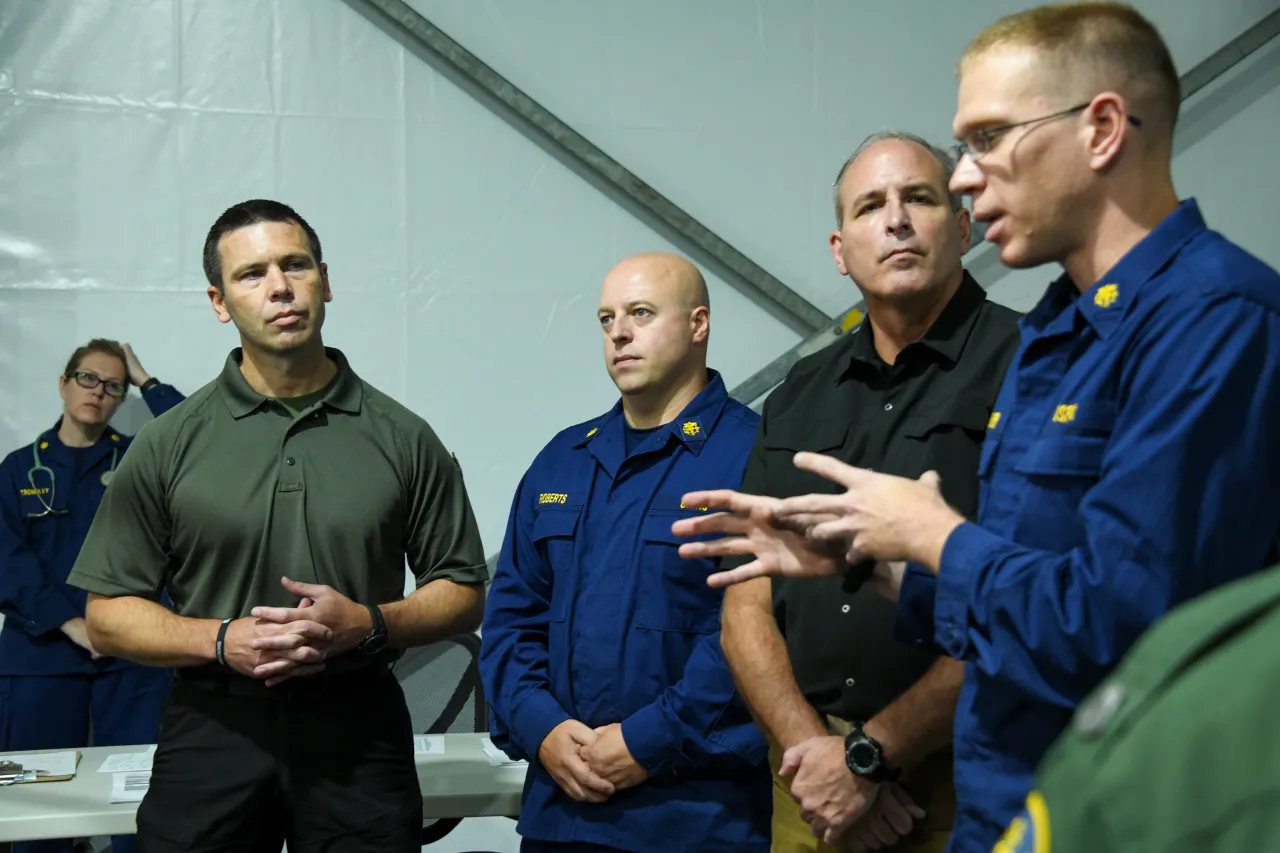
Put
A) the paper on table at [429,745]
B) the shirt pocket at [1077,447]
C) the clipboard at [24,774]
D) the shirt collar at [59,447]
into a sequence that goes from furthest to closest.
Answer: the shirt collar at [59,447] → the paper on table at [429,745] → the clipboard at [24,774] → the shirt pocket at [1077,447]

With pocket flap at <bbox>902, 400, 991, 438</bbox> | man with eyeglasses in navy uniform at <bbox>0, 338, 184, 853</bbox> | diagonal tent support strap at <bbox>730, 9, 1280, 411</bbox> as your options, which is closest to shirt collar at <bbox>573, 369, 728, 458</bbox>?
pocket flap at <bbox>902, 400, 991, 438</bbox>

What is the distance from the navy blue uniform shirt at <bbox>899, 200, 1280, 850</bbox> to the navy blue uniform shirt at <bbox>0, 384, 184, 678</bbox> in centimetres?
321

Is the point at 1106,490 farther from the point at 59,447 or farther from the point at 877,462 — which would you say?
the point at 59,447

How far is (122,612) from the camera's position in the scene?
2070 millimetres

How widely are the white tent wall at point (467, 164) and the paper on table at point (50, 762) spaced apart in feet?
4.53

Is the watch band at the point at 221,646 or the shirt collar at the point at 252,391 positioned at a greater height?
the shirt collar at the point at 252,391

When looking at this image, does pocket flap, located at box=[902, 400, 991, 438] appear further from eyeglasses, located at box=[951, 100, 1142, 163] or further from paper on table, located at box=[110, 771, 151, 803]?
paper on table, located at box=[110, 771, 151, 803]

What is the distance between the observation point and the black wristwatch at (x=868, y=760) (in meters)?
1.59

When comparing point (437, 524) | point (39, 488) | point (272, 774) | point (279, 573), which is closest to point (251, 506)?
point (279, 573)

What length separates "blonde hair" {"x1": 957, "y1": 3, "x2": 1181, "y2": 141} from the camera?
1.19 meters

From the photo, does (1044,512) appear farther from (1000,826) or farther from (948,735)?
(948,735)

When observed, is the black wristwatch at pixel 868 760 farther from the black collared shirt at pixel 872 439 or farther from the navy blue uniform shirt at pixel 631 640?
the navy blue uniform shirt at pixel 631 640

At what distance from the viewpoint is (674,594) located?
6.87 ft

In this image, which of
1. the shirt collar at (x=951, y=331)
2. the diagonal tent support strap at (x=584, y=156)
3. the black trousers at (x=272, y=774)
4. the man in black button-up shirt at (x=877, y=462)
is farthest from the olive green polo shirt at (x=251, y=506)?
the diagonal tent support strap at (x=584, y=156)
